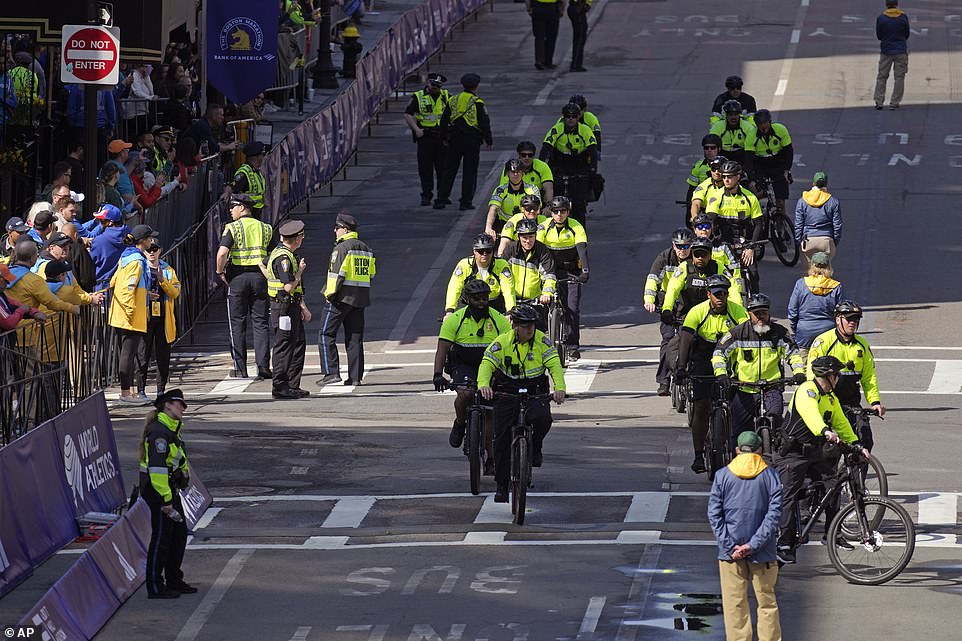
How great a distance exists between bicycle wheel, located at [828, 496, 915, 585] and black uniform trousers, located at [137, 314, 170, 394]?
9362mm

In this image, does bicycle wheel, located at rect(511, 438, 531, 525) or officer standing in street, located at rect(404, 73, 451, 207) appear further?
officer standing in street, located at rect(404, 73, 451, 207)

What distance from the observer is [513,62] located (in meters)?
46.4

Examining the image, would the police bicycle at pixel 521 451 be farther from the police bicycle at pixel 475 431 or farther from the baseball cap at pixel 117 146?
the baseball cap at pixel 117 146

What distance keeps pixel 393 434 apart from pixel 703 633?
7601 millimetres

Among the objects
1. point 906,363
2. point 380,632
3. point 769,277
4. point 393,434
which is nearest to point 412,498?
point 393,434

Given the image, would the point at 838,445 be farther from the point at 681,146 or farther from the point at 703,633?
the point at 681,146

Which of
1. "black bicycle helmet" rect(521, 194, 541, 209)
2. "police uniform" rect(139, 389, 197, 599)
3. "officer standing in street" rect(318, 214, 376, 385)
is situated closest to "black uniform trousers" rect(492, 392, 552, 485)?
"police uniform" rect(139, 389, 197, 599)

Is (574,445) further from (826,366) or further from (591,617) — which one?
(591,617)

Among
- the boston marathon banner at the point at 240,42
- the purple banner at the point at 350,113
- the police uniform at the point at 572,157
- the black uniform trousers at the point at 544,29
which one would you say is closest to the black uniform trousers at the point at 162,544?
the police uniform at the point at 572,157

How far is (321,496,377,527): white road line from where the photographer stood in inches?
672

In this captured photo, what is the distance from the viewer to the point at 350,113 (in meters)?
37.8

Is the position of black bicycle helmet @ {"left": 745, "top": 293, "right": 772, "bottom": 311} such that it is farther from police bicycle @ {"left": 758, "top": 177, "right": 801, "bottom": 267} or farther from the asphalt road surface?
police bicycle @ {"left": 758, "top": 177, "right": 801, "bottom": 267}

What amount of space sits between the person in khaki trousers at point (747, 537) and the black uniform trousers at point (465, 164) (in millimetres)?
19653

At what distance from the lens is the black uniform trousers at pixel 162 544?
14.6 meters
